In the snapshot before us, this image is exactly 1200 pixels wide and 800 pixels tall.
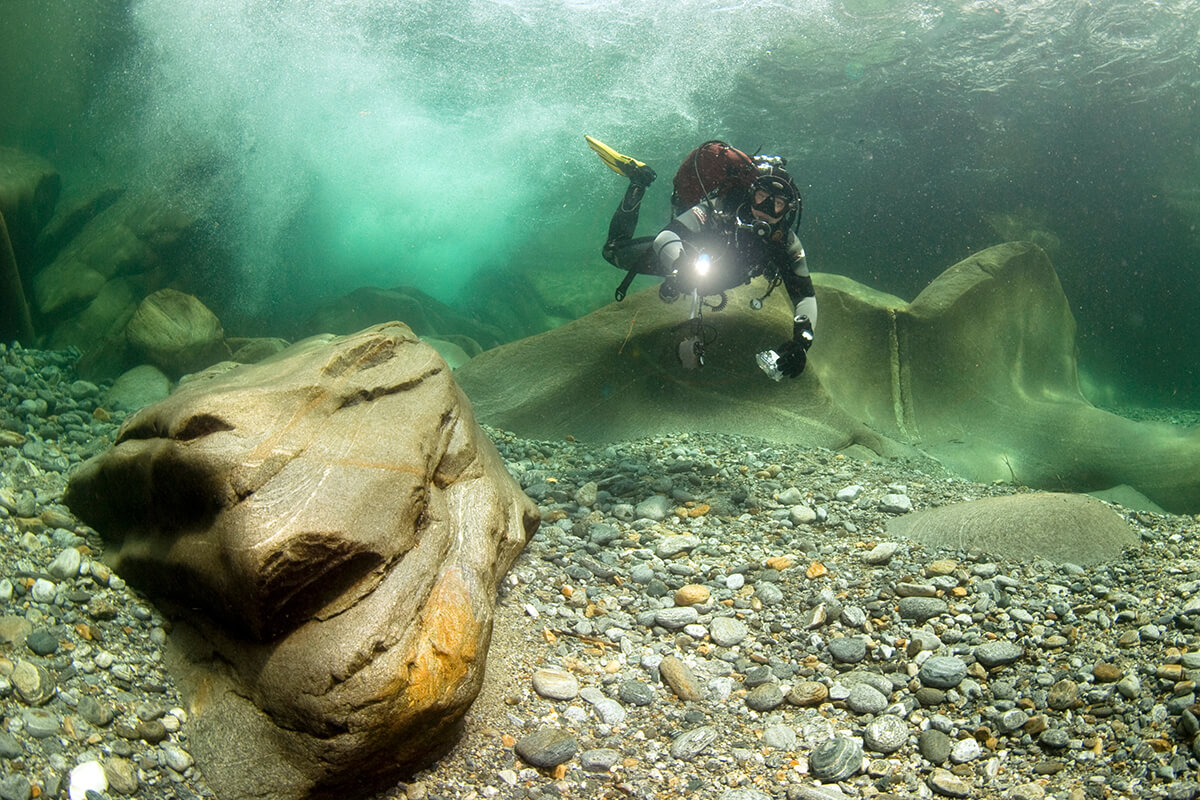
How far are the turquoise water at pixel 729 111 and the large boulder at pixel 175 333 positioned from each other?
327cm

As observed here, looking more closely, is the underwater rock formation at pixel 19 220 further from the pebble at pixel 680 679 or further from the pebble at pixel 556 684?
the pebble at pixel 680 679

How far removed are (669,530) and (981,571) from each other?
176 cm

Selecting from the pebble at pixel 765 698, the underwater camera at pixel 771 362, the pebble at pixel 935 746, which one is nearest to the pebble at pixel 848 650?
the pebble at pixel 765 698

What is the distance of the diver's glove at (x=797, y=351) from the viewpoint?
16.3 feet

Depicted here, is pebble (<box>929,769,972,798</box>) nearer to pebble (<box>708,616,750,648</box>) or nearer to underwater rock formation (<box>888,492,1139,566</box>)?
pebble (<box>708,616,750,648</box>)

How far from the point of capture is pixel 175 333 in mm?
8234

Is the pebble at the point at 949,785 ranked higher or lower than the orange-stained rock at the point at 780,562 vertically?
higher

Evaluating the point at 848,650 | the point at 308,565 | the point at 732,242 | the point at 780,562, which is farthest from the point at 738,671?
the point at 732,242

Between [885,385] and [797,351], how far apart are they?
3.96 m

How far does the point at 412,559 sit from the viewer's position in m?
2.50

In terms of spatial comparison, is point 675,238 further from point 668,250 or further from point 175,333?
point 175,333

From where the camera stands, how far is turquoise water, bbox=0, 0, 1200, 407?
13039 millimetres

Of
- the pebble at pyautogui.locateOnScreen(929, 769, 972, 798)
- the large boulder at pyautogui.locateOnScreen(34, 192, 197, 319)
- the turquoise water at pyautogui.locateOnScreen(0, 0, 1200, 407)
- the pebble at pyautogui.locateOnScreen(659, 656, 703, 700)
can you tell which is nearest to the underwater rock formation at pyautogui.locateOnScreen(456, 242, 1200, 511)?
the pebble at pyautogui.locateOnScreen(659, 656, 703, 700)

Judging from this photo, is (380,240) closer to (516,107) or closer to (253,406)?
(516,107)
